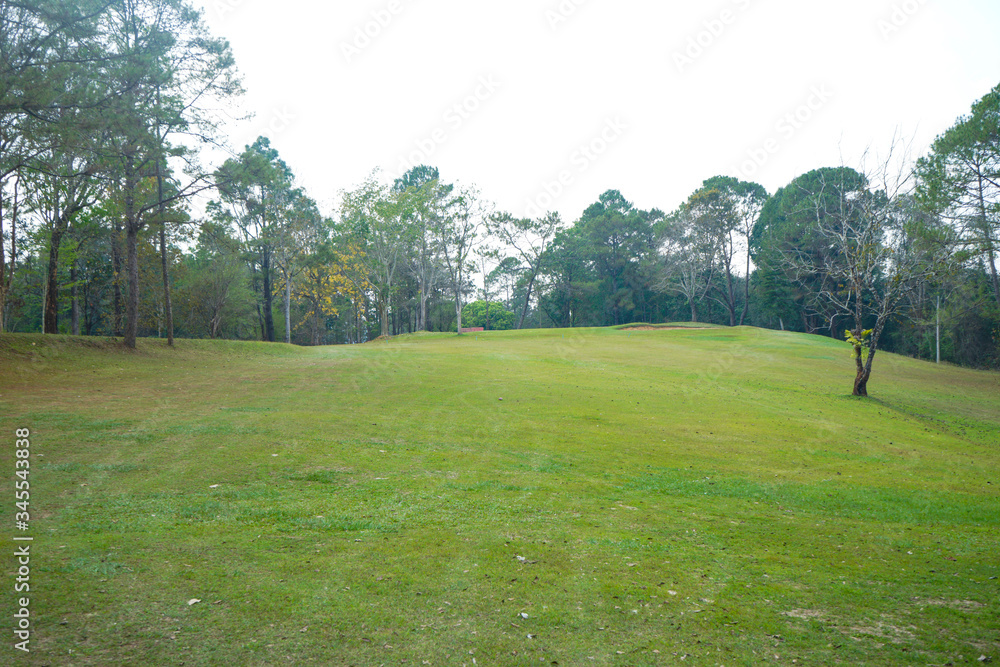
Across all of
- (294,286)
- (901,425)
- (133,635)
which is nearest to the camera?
(133,635)

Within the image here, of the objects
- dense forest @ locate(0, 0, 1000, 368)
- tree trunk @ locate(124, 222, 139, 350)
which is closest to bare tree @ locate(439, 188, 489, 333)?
dense forest @ locate(0, 0, 1000, 368)

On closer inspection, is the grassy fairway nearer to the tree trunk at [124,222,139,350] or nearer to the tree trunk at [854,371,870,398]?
the tree trunk at [854,371,870,398]

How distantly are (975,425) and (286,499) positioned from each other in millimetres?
18916

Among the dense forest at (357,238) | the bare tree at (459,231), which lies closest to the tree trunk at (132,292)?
the dense forest at (357,238)

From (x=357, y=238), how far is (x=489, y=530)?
154 feet

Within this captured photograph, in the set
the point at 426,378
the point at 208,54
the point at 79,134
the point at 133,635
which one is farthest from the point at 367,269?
the point at 133,635

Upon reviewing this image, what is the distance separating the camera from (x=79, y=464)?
8125 millimetres

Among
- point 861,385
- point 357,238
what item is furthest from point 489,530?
point 357,238

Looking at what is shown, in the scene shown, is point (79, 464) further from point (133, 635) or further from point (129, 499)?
point (133, 635)

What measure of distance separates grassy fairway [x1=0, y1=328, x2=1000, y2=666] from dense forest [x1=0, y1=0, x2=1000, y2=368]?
685 cm

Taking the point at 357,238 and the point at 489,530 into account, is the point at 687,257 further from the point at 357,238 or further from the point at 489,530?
the point at 489,530

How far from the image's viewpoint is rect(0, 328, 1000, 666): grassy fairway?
163 inches

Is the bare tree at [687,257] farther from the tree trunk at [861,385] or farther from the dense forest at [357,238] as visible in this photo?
the tree trunk at [861,385]

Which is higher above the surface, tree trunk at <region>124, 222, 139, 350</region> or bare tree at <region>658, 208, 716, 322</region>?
bare tree at <region>658, 208, 716, 322</region>
